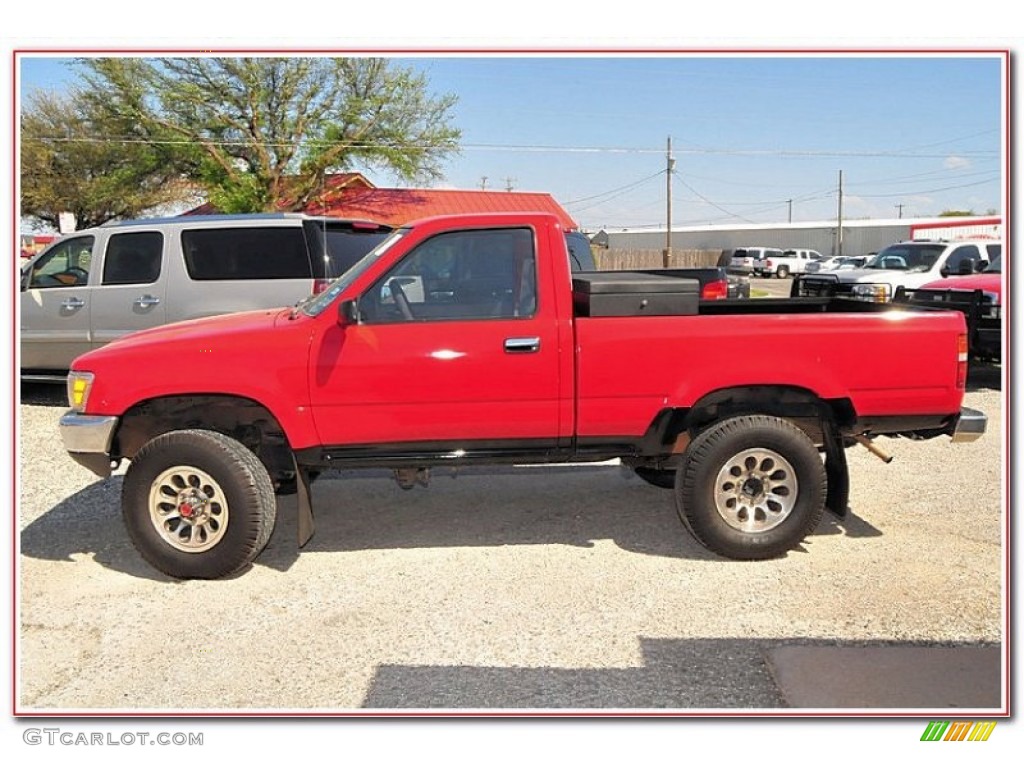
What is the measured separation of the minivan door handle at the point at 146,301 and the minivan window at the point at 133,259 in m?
0.17

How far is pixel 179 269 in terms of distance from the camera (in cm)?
884

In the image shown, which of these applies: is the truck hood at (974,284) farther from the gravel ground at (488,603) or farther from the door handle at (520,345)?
the door handle at (520,345)

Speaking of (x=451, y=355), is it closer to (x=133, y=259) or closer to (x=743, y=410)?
(x=743, y=410)

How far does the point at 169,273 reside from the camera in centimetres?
887

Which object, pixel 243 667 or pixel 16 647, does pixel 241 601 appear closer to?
pixel 243 667

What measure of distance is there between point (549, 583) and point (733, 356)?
1618 millimetres

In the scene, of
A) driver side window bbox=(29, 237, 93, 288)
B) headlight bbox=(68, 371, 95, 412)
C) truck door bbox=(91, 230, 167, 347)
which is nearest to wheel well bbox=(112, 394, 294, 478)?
headlight bbox=(68, 371, 95, 412)

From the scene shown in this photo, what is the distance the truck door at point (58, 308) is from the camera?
9266 mm

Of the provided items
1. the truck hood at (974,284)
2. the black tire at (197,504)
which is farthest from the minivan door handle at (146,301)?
the truck hood at (974,284)

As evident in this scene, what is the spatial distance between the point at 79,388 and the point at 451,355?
6.98 ft

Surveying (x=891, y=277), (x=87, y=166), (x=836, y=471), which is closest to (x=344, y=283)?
(x=836, y=471)

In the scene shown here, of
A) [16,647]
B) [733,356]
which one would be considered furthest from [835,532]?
[16,647]
